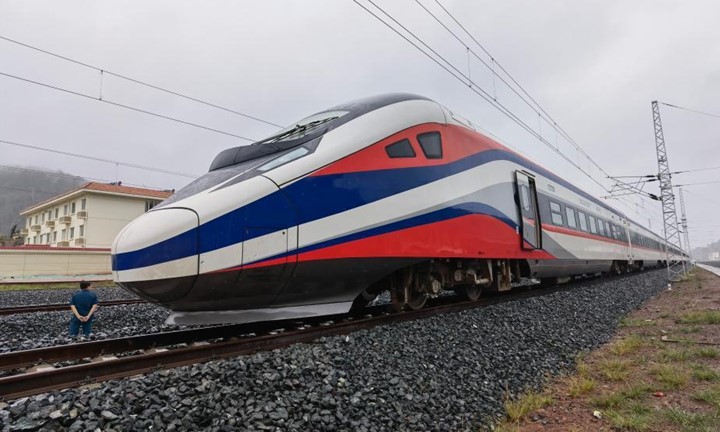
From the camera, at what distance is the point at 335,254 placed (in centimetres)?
489

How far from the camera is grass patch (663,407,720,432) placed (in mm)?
3539

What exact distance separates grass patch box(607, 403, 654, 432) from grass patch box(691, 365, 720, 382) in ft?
4.41

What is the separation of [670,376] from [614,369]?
1.82 ft

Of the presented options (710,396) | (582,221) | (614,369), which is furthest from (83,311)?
(582,221)

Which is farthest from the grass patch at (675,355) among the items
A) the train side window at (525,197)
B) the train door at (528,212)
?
the train side window at (525,197)

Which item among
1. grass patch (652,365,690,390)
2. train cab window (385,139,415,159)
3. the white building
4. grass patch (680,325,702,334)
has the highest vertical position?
the white building

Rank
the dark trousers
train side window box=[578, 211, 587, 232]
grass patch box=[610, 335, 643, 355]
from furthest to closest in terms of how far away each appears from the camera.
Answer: train side window box=[578, 211, 587, 232]
the dark trousers
grass patch box=[610, 335, 643, 355]

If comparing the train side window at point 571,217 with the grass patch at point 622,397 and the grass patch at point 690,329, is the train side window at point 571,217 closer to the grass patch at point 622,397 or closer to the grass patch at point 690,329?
the grass patch at point 690,329

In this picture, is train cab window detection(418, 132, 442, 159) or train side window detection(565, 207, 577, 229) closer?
train cab window detection(418, 132, 442, 159)

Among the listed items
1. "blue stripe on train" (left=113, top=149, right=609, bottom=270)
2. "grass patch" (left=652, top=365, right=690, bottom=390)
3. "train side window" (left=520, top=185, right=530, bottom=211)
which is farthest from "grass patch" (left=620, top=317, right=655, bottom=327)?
"blue stripe on train" (left=113, top=149, right=609, bottom=270)

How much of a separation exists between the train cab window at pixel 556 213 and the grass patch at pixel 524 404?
729cm

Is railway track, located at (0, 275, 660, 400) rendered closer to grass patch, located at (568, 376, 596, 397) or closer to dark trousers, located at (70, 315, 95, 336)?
grass patch, located at (568, 376, 596, 397)

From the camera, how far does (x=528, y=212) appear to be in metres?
9.28

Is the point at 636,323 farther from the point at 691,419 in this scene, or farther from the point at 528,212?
the point at 691,419
